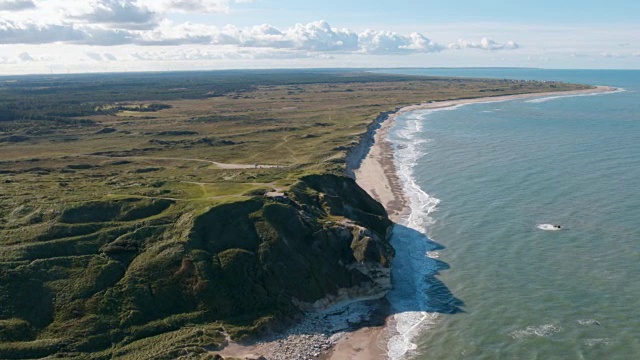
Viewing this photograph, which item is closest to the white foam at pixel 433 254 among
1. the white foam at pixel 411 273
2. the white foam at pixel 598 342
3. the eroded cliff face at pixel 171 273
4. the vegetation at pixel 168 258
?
the white foam at pixel 411 273

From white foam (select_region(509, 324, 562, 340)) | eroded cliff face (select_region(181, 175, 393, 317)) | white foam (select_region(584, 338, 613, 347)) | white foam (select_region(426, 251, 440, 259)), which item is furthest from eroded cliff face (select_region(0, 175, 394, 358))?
white foam (select_region(584, 338, 613, 347))

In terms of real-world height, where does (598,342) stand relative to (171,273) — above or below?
below

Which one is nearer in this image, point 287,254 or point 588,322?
point 588,322

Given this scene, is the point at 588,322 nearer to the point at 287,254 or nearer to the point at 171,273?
the point at 287,254

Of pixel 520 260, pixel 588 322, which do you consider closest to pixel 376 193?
pixel 520 260

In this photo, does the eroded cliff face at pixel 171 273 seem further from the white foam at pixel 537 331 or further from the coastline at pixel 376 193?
the white foam at pixel 537 331

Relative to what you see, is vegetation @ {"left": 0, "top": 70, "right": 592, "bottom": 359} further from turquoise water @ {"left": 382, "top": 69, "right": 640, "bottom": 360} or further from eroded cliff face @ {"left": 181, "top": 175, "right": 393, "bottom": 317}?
turquoise water @ {"left": 382, "top": 69, "right": 640, "bottom": 360}

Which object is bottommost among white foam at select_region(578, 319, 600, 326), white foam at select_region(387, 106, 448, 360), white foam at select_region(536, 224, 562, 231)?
white foam at select_region(387, 106, 448, 360)
